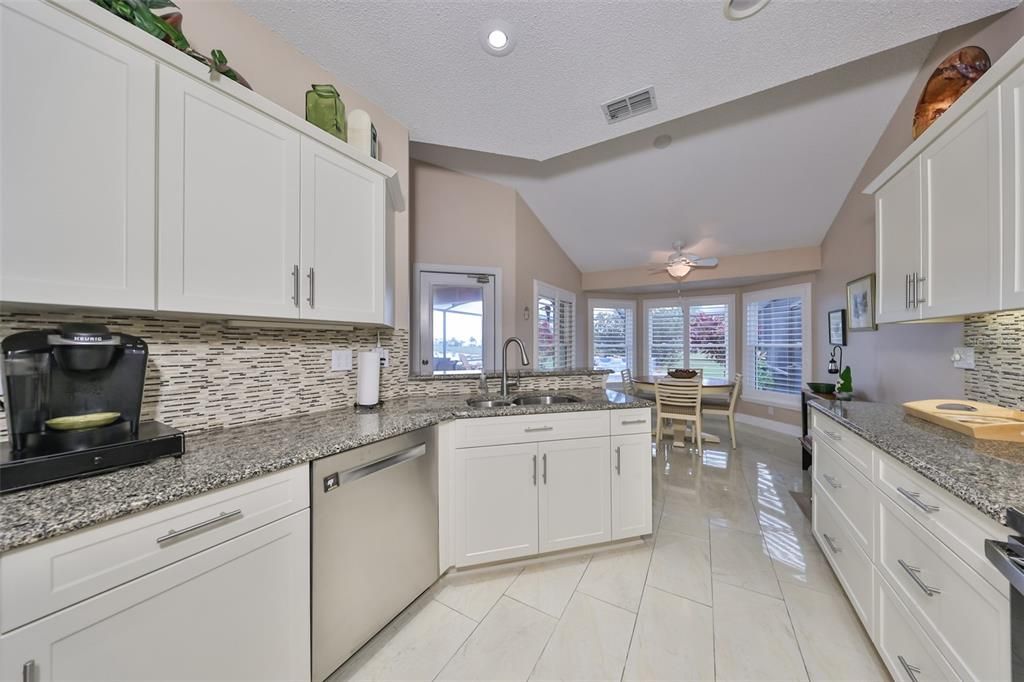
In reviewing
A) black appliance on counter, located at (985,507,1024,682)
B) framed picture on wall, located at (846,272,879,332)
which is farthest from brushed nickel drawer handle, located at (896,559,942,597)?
framed picture on wall, located at (846,272,879,332)

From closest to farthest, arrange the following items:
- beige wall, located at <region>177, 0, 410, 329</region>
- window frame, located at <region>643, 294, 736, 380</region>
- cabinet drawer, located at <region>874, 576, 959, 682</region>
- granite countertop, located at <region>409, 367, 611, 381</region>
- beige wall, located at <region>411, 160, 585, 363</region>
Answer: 1. cabinet drawer, located at <region>874, 576, 959, 682</region>
2. beige wall, located at <region>177, 0, 410, 329</region>
3. granite countertop, located at <region>409, 367, 611, 381</region>
4. beige wall, located at <region>411, 160, 585, 363</region>
5. window frame, located at <region>643, 294, 736, 380</region>

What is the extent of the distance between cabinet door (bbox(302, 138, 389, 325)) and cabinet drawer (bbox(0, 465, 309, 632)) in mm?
775

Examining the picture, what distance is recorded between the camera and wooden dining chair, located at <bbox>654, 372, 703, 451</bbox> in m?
3.77

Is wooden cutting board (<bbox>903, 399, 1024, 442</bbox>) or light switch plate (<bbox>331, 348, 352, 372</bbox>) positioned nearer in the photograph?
wooden cutting board (<bbox>903, 399, 1024, 442</bbox>)

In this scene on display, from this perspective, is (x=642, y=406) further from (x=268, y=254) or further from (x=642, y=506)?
(x=268, y=254)

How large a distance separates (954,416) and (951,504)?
2.66 ft

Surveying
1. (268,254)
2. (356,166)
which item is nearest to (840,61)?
(356,166)

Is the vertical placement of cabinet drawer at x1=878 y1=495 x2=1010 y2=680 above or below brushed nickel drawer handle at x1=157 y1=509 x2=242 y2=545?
below

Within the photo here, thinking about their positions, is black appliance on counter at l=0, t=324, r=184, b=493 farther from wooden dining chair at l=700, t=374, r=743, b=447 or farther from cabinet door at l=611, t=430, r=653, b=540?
wooden dining chair at l=700, t=374, r=743, b=447

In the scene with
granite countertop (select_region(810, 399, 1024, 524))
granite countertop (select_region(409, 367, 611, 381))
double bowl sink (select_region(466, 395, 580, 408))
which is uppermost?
granite countertop (select_region(409, 367, 611, 381))

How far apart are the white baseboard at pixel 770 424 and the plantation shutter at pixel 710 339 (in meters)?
0.68

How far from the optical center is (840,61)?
5.78 ft

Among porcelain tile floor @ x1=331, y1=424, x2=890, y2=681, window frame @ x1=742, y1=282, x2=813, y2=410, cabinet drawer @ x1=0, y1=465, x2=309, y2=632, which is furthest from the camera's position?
window frame @ x1=742, y1=282, x2=813, y2=410

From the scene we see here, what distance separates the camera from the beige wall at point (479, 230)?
340 centimetres
